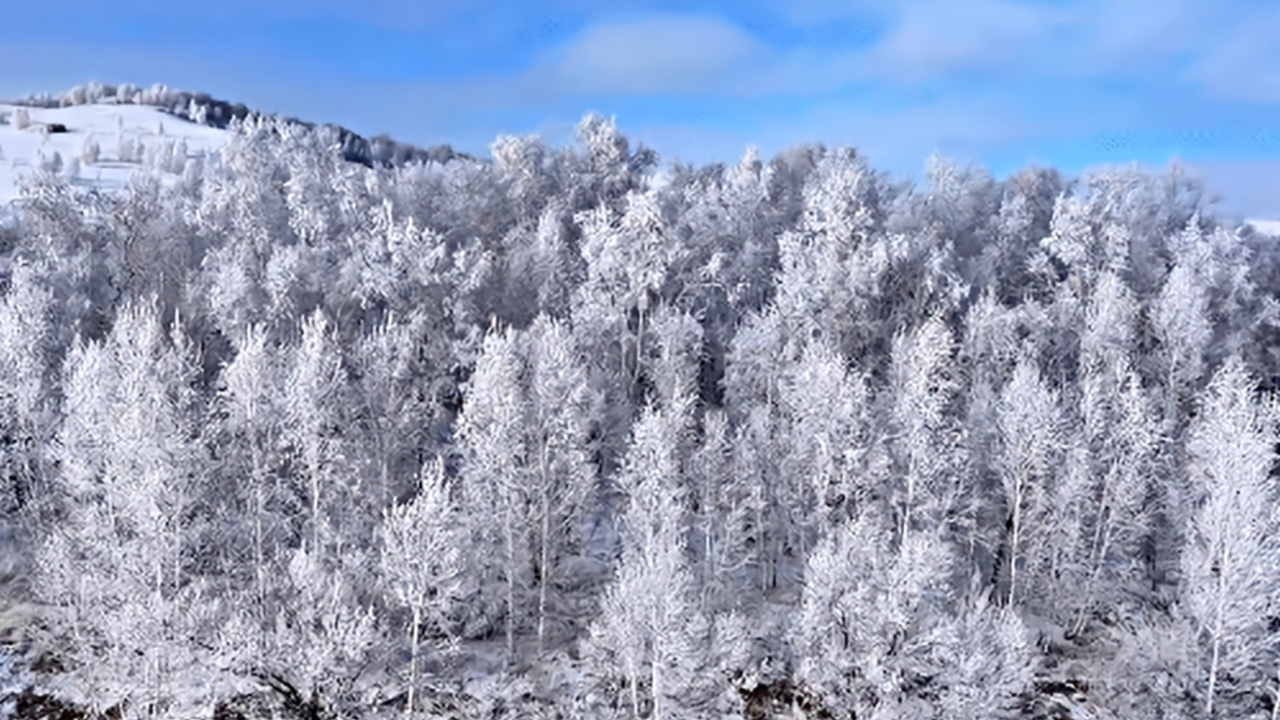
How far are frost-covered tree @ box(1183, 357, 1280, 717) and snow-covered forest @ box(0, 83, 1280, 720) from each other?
17cm

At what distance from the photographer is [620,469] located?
1694 inches

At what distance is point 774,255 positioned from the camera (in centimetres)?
6656

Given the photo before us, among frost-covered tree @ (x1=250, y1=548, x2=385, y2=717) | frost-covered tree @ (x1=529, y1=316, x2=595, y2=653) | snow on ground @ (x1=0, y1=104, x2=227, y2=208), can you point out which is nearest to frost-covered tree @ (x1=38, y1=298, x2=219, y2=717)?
frost-covered tree @ (x1=250, y1=548, x2=385, y2=717)

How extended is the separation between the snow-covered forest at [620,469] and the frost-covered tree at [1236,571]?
0.17m

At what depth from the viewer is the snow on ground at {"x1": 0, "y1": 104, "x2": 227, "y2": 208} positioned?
4375 inches

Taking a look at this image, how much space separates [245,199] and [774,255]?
112 feet

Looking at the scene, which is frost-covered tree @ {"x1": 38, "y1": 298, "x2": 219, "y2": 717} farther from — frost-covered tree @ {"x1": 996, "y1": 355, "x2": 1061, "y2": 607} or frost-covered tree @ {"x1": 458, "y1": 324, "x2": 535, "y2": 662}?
frost-covered tree @ {"x1": 996, "y1": 355, "x2": 1061, "y2": 607}

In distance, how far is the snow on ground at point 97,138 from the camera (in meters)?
111

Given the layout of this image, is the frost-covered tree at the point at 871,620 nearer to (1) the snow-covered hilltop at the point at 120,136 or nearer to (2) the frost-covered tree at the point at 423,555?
(2) the frost-covered tree at the point at 423,555

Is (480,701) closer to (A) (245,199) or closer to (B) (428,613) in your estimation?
(B) (428,613)

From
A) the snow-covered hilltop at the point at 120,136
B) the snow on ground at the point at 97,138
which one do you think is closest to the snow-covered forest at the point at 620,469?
the snow-covered hilltop at the point at 120,136

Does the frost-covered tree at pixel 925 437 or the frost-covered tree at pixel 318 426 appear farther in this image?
the frost-covered tree at pixel 925 437

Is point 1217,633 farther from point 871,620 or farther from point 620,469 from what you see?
point 620,469

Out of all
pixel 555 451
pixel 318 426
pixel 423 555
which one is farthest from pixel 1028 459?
pixel 318 426
